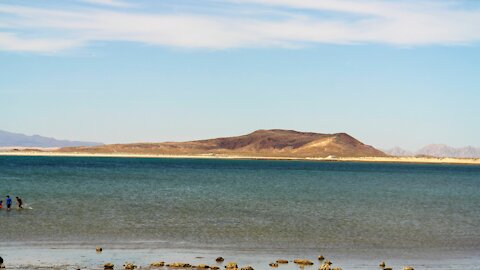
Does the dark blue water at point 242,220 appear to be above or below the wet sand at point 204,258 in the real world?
above

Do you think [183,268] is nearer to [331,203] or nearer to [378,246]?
[378,246]

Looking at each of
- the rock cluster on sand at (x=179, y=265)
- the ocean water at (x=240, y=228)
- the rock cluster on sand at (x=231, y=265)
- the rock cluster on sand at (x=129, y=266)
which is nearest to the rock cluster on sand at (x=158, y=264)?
the rock cluster on sand at (x=179, y=265)

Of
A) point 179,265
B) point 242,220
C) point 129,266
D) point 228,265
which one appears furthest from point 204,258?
point 242,220

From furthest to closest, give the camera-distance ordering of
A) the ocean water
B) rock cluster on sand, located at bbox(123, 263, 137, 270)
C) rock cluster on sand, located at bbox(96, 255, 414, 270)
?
the ocean water → rock cluster on sand, located at bbox(96, 255, 414, 270) → rock cluster on sand, located at bbox(123, 263, 137, 270)

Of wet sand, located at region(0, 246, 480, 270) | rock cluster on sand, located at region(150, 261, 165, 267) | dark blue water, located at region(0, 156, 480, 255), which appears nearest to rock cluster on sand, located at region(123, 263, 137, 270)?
wet sand, located at region(0, 246, 480, 270)

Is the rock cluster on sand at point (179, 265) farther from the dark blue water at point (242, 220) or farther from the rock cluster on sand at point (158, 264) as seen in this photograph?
the dark blue water at point (242, 220)

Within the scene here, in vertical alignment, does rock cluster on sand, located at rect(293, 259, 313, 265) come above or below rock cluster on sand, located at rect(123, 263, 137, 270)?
above

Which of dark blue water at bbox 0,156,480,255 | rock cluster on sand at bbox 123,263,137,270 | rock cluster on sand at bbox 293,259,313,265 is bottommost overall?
rock cluster on sand at bbox 123,263,137,270

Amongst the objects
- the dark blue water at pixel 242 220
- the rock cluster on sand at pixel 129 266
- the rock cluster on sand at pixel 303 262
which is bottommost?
the rock cluster on sand at pixel 129 266

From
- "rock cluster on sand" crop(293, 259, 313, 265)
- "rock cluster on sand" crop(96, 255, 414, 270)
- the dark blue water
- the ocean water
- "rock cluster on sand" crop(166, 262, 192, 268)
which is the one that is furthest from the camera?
the dark blue water

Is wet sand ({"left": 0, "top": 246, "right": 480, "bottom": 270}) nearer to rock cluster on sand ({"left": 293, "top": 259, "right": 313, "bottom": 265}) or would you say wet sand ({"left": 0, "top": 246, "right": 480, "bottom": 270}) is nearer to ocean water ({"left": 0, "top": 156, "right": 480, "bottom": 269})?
ocean water ({"left": 0, "top": 156, "right": 480, "bottom": 269})

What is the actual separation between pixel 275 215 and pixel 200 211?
21.6ft

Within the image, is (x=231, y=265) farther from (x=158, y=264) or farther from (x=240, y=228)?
(x=240, y=228)

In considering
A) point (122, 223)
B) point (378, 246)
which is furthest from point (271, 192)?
point (378, 246)
